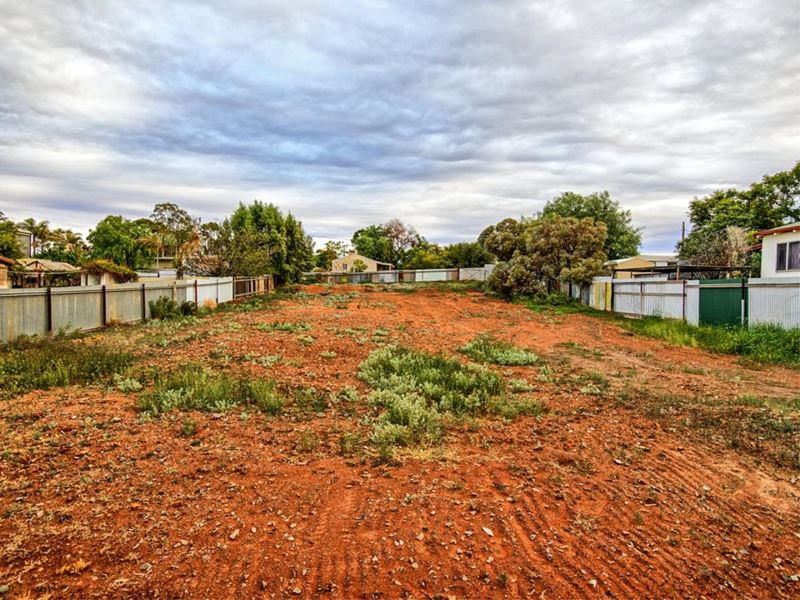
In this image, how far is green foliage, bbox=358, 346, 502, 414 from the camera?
→ 6473mm

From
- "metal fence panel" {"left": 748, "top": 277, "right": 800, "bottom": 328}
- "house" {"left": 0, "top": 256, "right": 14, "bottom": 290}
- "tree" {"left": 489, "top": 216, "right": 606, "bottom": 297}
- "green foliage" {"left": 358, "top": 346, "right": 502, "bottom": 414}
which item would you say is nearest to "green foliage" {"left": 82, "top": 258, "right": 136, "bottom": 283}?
"house" {"left": 0, "top": 256, "right": 14, "bottom": 290}

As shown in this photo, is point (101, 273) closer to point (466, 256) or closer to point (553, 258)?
point (553, 258)

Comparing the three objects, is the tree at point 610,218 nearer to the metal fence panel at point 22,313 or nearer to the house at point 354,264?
the house at point 354,264

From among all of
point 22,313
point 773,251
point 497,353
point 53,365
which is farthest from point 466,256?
point 53,365

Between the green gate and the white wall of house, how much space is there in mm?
6296

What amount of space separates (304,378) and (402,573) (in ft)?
17.1

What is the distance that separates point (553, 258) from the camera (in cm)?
2722

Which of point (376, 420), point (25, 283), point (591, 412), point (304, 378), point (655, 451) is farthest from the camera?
point (25, 283)

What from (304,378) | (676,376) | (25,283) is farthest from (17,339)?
(25,283)

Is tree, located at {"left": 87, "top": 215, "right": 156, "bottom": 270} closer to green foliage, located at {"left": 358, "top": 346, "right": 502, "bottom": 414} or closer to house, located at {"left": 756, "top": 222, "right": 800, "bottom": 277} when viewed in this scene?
green foliage, located at {"left": 358, "top": 346, "right": 502, "bottom": 414}

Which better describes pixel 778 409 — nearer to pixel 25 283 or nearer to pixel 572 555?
pixel 572 555

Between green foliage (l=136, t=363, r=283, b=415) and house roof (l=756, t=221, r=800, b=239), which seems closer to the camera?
green foliage (l=136, t=363, r=283, b=415)

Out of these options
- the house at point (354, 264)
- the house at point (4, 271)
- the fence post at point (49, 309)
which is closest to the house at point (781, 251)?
the fence post at point (49, 309)

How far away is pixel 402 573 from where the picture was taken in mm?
2873
